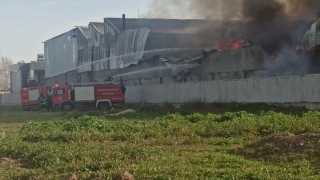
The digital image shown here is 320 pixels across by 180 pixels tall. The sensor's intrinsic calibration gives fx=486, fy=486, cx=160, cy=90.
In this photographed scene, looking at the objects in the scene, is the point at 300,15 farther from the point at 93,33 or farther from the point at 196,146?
the point at 93,33

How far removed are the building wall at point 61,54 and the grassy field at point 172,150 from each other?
4453cm

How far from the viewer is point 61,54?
222 ft

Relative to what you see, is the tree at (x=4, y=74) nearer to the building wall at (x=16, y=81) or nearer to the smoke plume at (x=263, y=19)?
the building wall at (x=16, y=81)

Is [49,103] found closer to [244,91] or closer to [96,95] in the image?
[96,95]

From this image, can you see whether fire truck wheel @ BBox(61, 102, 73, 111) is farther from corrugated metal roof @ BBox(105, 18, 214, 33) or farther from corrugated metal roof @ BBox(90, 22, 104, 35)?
corrugated metal roof @ BBox(90, 22, 104, 35)

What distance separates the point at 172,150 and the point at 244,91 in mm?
15804

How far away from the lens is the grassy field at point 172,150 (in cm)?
977

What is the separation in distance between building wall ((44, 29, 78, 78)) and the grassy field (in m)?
44.5

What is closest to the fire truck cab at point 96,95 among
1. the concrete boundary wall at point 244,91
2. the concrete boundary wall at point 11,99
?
the concrete boundary wall at point 244,91

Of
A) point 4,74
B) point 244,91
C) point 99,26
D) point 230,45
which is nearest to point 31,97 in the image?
point 99,26

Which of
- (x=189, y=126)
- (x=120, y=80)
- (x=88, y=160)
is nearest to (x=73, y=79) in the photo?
(x=120, y=80)

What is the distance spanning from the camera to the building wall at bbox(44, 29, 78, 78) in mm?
63875

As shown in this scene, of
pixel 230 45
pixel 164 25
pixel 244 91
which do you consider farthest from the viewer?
pixel 164 25

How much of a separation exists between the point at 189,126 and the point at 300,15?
17.4 meters
